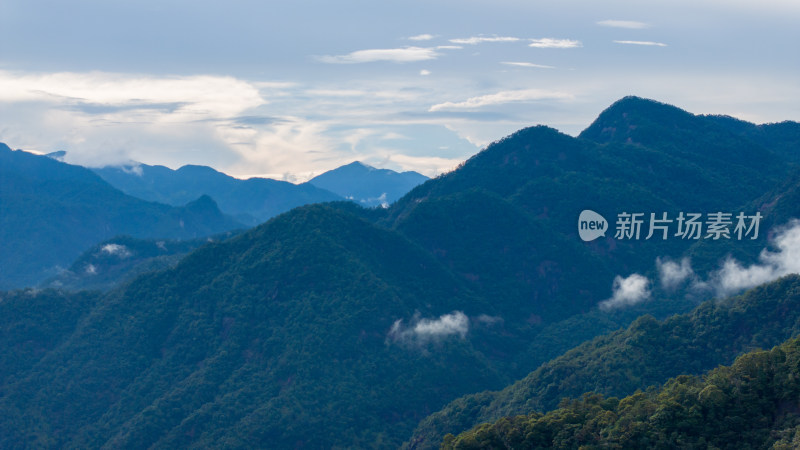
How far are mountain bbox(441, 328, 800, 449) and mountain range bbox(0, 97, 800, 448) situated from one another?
23659 mm

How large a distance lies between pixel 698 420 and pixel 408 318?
61757mm

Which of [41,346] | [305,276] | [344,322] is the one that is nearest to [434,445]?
[344,322]

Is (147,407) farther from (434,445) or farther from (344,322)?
(434,445)

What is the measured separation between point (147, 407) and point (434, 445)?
38.0 m

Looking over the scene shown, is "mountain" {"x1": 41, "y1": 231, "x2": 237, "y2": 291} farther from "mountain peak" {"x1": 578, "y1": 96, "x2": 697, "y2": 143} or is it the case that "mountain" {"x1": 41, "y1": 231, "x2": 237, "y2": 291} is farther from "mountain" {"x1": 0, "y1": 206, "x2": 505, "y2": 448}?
"mountain peak" {"x1": 578, "y1": 96, "x2": 697, "y2": 143}

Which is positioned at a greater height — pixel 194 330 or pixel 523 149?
pixel 523 149

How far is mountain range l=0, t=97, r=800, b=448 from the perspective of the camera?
92.0 metres

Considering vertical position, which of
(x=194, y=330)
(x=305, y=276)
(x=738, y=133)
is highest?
(x=738, y=133)

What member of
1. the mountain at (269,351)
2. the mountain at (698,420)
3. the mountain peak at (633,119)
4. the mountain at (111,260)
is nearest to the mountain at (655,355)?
the mountain at (269,351)

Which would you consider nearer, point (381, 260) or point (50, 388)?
point (50, 388)

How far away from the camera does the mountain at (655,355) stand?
8362 centimetres

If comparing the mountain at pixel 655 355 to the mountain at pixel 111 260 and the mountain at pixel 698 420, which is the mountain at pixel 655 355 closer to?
the mountain at pixel 698 420

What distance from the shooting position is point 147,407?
102 m

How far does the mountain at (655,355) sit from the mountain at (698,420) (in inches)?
875
